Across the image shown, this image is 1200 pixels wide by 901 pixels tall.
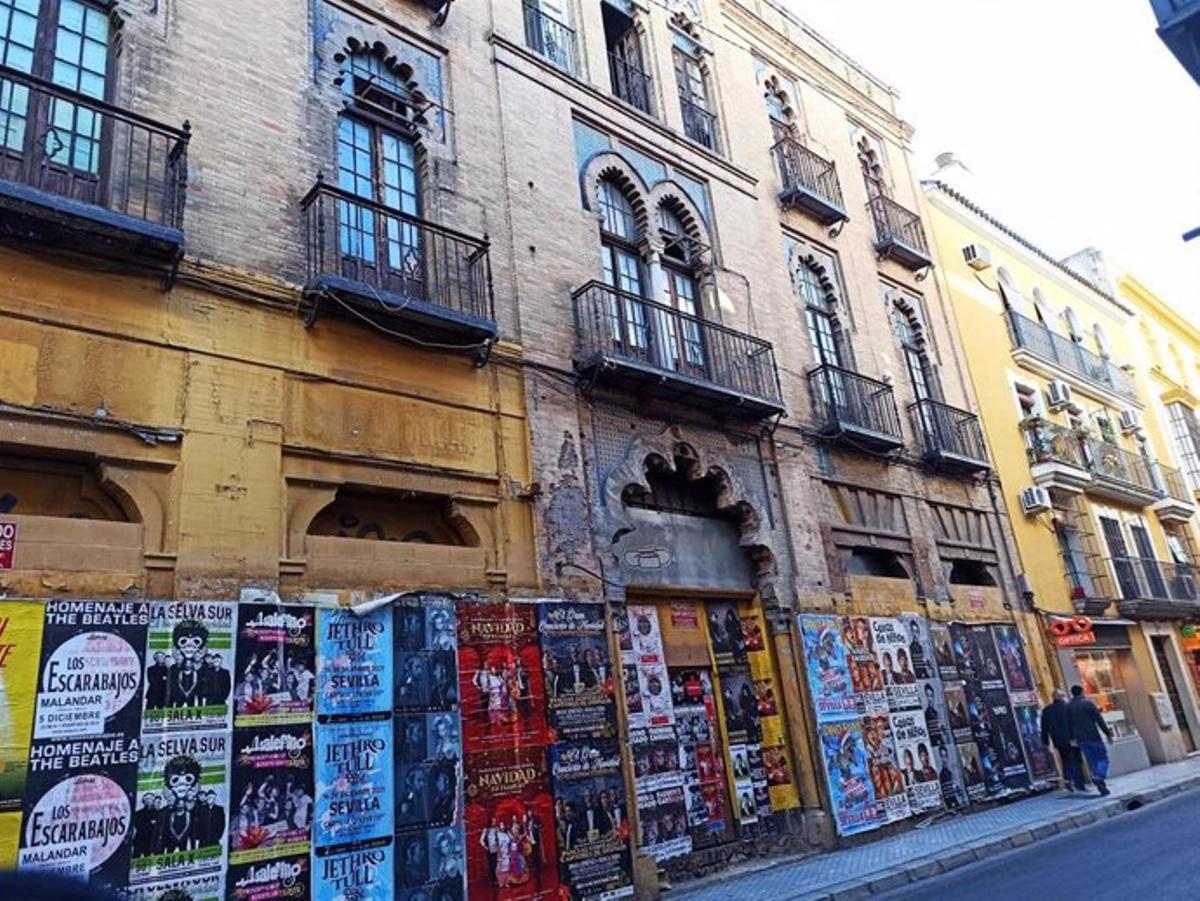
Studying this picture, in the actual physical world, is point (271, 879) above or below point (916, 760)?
above

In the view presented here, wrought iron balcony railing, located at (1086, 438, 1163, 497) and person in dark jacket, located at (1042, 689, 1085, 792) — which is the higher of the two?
wrought iron balcony railing, located at (1086, 438, 1163, 497)

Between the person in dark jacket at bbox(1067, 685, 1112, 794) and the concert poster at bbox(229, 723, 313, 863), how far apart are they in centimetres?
1180

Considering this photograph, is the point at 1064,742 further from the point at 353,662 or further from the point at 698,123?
the point at 353,662

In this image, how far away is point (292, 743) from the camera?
6535 millimetres

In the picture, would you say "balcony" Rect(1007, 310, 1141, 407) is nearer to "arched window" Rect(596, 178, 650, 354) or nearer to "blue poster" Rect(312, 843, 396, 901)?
"arched window" Rect(596, 178, 650, 354)

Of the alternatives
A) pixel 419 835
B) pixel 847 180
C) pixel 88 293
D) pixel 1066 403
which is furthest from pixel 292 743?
pixel 1066 403

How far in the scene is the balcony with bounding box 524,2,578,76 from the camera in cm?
1190

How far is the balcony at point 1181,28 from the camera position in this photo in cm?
420

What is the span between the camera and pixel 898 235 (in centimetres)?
1742

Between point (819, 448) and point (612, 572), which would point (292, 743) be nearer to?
point (612, 572)

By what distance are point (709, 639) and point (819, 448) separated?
3.83 m

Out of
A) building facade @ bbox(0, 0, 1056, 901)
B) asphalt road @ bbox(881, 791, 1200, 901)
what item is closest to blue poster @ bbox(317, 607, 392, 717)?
building facade @ bbox(0, 0, 1056, 901)

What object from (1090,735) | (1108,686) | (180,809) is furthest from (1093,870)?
(1108,686)

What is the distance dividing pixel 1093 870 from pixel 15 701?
8972mm
